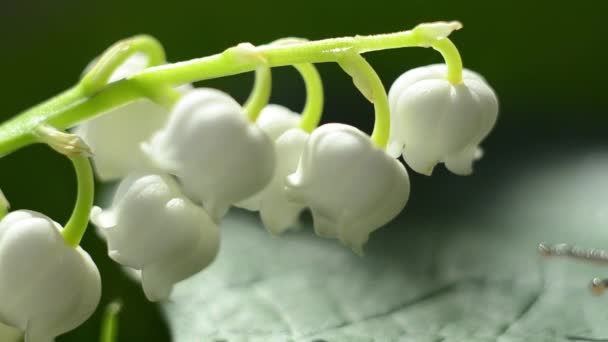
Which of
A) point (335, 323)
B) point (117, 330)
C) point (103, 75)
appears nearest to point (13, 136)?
point (103, 75)

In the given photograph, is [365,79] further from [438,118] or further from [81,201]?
[81,201]

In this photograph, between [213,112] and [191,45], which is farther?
[191,45]

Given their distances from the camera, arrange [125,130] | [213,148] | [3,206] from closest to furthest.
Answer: [213,148]
[3,206]
[125,130]

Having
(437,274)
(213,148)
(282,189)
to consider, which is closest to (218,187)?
(213,148)

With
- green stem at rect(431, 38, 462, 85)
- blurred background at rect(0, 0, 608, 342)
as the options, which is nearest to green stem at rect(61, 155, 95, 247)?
green stem at rect(431, 38, 462, 85)

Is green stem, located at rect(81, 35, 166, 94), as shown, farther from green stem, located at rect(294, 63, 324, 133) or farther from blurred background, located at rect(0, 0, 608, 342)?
blurred background, located at rect(0, 0, 608, 342)

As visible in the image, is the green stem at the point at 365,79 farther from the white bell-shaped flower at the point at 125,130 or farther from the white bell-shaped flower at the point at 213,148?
the white bell-shaped flower at the point at 125,130

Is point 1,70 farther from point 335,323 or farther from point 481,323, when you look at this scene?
point 481,323
